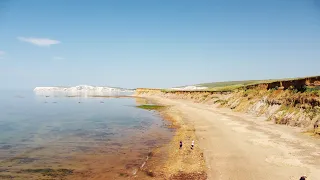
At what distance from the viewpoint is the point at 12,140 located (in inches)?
1029

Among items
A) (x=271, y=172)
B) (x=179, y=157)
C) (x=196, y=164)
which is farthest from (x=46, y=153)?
(x=271, y=172)

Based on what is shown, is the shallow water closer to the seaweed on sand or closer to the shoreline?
the seaweed on sand

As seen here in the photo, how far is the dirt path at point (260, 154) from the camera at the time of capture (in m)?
14.9

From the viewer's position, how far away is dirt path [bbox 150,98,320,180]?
14.9m

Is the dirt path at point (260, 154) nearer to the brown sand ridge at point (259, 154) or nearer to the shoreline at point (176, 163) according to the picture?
the brown sand ridge at point (259, 154)

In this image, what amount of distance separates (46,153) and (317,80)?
122ft

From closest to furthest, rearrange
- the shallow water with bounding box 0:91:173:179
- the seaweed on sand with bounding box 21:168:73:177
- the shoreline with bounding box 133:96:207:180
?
the shoreline with bounding box 133:96:207:180, the seaweed on sand with bounding box 21:168:73:177, the shallow water with bounding box 0:91:173:179

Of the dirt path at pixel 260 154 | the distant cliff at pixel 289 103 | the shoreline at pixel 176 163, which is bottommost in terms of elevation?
the shoreline at pixel 176 163

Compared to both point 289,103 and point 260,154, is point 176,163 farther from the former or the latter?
point 289,103

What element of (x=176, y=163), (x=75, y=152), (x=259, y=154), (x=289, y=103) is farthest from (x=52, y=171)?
(x=289, y=103)

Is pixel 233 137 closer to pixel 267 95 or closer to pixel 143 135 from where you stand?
pixel 143 135

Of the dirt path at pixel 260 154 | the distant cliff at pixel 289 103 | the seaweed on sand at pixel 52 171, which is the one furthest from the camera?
the distant cliff at pixel 289 103

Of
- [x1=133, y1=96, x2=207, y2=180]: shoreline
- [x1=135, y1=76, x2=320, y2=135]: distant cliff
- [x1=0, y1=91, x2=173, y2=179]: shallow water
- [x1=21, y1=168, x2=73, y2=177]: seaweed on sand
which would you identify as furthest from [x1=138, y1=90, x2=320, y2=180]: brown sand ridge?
[x1=21, y1=168, x2=73, y2=177]: seaweed on sand

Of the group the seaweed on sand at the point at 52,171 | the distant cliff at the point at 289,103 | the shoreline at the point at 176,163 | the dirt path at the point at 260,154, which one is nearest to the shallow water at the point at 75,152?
the seaweed on sand at the point at 52,171
